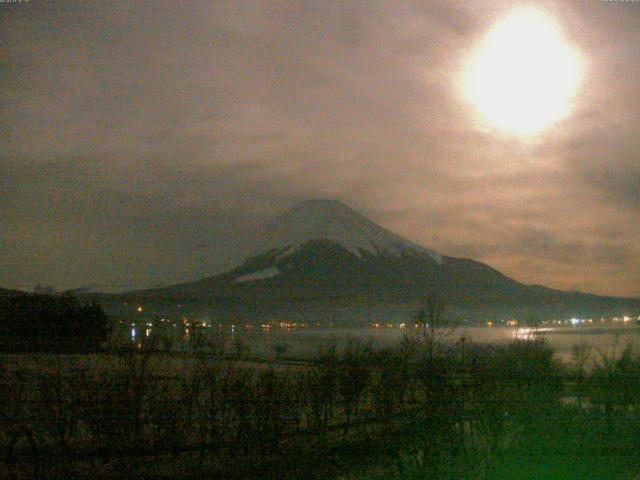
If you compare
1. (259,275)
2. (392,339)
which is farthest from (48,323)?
(259,275)

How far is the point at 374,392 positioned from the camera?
15523 mm

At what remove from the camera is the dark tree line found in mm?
30891

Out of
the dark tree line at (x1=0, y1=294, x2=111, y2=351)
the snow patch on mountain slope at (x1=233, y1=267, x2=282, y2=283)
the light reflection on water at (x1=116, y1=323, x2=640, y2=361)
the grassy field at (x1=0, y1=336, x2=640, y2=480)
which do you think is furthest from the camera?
the snow patch on mountain slope at (x1=233, y1=267, x2=282, y2=283)

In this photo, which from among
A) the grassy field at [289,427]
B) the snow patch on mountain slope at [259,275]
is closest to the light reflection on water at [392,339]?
the grassy field at [289,427]

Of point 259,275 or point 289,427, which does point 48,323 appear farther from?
point 259,275

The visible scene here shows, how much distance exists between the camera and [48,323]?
32.7 meters

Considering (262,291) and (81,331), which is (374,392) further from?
(262,291)

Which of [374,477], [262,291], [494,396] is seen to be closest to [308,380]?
[494,396]

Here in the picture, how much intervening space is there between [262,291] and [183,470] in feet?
377

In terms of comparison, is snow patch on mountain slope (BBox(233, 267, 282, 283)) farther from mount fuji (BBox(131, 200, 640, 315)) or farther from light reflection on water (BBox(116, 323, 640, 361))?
light reflection on water (BBox(116, 323, 640, 361))

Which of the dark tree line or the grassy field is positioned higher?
the dark tree line

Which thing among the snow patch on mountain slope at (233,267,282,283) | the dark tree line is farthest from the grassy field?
the snow patch on mountain slope at (233,267,282,283)

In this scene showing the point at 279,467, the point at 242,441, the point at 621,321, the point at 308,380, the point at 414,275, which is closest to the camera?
the point at 279,467

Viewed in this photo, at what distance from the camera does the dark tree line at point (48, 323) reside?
30.9m
